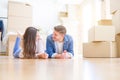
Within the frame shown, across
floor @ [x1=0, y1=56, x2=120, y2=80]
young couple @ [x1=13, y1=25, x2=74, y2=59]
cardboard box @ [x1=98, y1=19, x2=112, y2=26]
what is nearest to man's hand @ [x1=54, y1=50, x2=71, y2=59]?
young couple @ [x1=13, y1=25, x2=74, y2=59]

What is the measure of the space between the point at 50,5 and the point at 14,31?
1728mm

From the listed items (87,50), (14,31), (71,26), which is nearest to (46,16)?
(71,26)

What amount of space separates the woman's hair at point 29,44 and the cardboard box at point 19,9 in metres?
2.35

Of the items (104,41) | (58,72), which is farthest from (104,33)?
(58,72)

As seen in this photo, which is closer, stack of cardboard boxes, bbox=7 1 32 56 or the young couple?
the young couple

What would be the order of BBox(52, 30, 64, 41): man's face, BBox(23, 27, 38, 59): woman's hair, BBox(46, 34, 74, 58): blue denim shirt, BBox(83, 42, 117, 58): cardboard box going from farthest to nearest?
BBox(83, 42, 117, 58): cardboard box, BBox(46, 34, 74, 58): blue denim shirt, BBox(52, 30, 64, 41): man's face, BBox(23, 27, 38, 59): woman's hair

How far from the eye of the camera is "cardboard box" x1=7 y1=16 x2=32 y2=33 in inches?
185

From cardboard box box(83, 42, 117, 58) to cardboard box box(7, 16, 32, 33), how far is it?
1868 mm

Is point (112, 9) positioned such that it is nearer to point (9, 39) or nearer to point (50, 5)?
point (9, 39)

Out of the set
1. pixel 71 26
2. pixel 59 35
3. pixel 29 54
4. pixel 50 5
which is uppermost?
pixel 50 5

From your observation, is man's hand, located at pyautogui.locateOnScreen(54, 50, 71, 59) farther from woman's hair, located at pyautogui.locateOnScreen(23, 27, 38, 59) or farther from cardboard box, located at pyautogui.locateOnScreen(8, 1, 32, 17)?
cardboard box, located at pyautogui.locateOnScreen(8, 1, 32, 17)

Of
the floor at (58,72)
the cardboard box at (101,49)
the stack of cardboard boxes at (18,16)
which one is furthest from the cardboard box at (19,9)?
the floor at (58,72)

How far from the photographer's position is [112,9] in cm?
326

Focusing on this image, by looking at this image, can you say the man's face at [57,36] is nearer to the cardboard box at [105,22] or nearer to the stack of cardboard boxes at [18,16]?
the cardboard box at [105,22]
